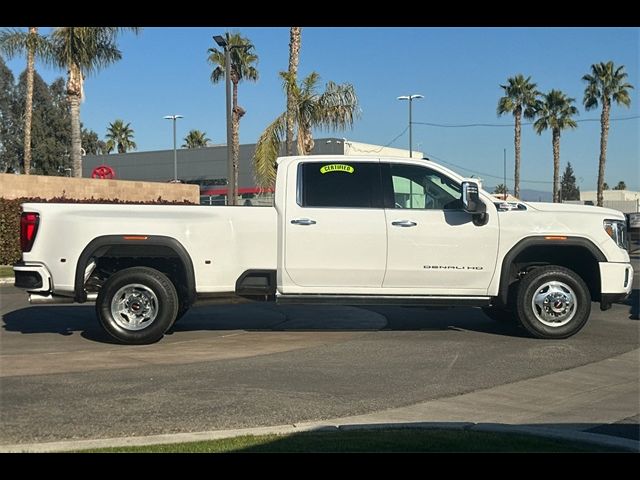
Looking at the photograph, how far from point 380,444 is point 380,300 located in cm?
383

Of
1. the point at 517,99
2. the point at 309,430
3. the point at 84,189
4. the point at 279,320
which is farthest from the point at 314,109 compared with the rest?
the point at 517,99

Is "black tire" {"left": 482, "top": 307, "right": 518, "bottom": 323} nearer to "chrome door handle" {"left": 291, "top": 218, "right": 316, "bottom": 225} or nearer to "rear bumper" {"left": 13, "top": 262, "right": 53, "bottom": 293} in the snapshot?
"chrome door handle" {"left": 291, "top": 218, "right": 316, "bottom": 225}

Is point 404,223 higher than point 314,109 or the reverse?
the reverse

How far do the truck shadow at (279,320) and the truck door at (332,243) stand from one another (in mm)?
1441

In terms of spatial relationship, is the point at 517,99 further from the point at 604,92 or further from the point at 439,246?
the point at 439,246

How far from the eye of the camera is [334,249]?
8.32 meters

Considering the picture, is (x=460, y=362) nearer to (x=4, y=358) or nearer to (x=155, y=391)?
(x=155, y=391)

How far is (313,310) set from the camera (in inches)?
448

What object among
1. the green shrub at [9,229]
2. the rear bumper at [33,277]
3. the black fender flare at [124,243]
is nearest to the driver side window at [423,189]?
the black fender flare at [124,243]

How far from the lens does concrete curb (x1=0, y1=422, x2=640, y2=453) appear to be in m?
4.74

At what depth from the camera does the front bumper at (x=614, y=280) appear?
855 centimetres

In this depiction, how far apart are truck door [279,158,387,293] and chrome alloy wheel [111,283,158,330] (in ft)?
5.41

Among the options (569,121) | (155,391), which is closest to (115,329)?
(155,391)

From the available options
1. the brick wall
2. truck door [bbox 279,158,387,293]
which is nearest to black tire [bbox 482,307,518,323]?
truck door [bbox 279,158,387,293]
